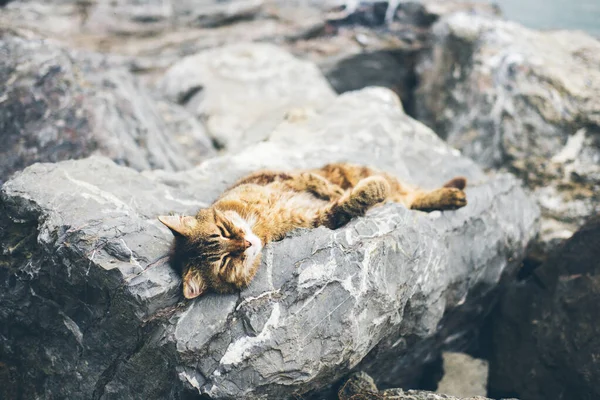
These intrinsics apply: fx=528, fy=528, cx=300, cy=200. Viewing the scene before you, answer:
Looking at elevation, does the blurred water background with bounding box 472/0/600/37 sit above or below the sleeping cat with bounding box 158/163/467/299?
above

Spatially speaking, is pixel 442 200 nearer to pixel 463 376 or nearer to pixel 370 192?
pixel 370 192

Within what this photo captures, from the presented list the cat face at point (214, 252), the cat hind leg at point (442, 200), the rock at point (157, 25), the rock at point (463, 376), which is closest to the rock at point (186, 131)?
the rock at point (157, 25)

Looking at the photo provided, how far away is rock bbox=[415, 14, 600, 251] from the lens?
693cm

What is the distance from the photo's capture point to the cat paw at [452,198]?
5.11 m

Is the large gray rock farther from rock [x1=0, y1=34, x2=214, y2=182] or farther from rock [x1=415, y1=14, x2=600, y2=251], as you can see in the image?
rock [x1=415, y1=14, x2=600, y2=251]

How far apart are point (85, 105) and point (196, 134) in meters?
2.33

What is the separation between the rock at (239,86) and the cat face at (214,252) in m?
4.55

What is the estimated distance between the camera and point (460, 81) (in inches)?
349

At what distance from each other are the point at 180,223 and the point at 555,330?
12.4 ft

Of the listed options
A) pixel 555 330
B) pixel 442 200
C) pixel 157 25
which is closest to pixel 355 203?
pixel 442 200

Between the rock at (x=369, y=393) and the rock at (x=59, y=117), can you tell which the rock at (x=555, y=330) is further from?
the rock at (x=59, y=117)

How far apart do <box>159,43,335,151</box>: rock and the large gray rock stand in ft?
13.0

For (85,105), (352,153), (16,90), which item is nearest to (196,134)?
(85,105)

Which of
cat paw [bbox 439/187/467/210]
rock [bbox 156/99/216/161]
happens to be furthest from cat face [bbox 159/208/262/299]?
rock [bbox 156/99/216/161]
